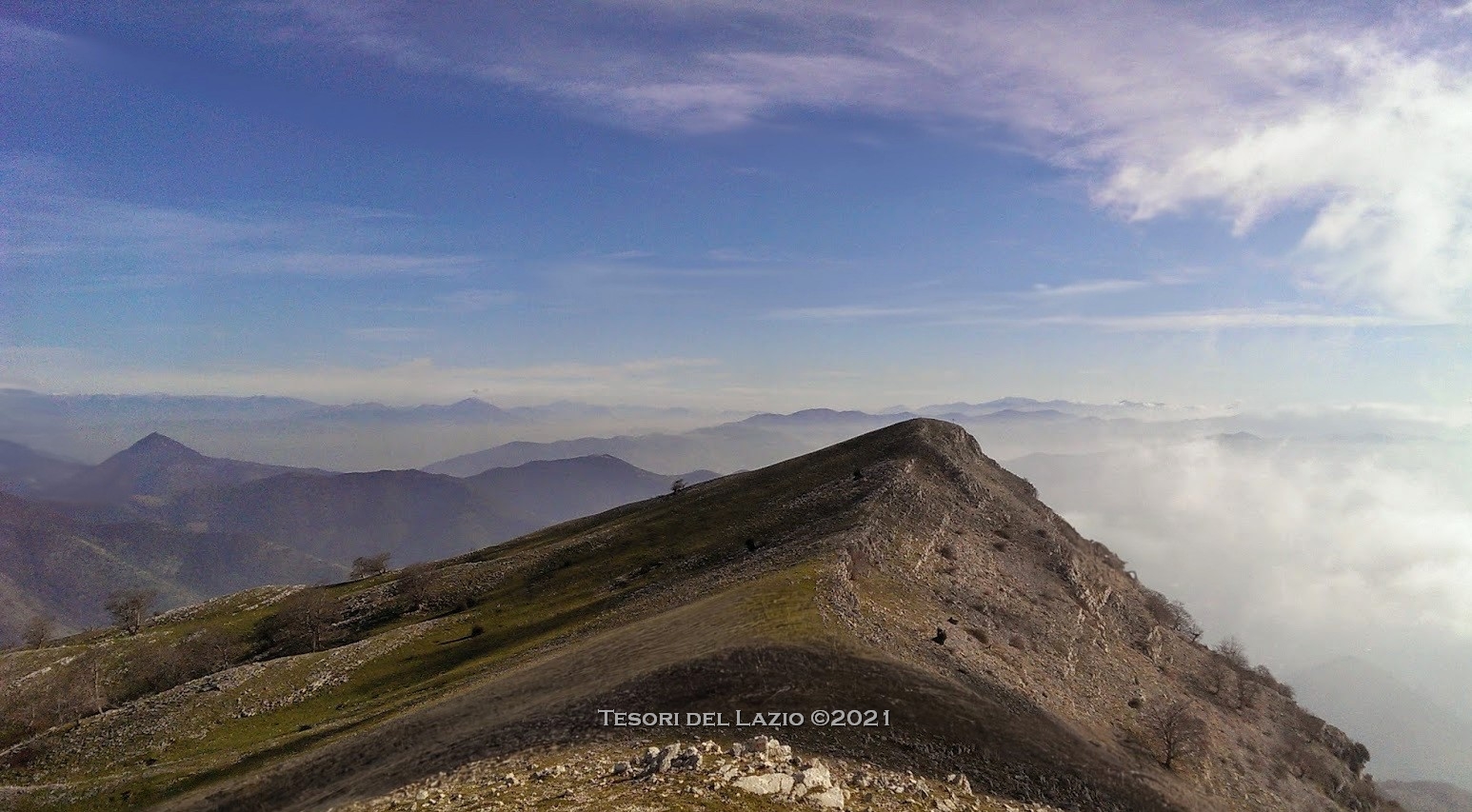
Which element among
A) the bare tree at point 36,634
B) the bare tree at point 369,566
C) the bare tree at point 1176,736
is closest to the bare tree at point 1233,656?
the bare tree at point 1176,736

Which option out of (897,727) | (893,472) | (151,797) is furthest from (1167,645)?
(151,797)

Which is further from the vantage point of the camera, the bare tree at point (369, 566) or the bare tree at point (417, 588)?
the bare tree at point (369, 566)

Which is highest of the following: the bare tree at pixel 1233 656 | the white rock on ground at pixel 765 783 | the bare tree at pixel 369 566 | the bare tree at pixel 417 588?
the white rock on ground at pixel 765 783

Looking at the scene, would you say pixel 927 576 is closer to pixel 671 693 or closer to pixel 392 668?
pixel 671 693

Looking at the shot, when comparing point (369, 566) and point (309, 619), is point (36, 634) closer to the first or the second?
point (369, 566)

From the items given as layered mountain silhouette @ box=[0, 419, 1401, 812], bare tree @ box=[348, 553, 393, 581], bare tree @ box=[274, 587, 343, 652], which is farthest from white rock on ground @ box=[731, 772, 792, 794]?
bare tree @ box=[348, 553, 393, 581]

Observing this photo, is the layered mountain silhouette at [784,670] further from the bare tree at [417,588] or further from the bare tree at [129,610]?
the bare tree at [129,610]
